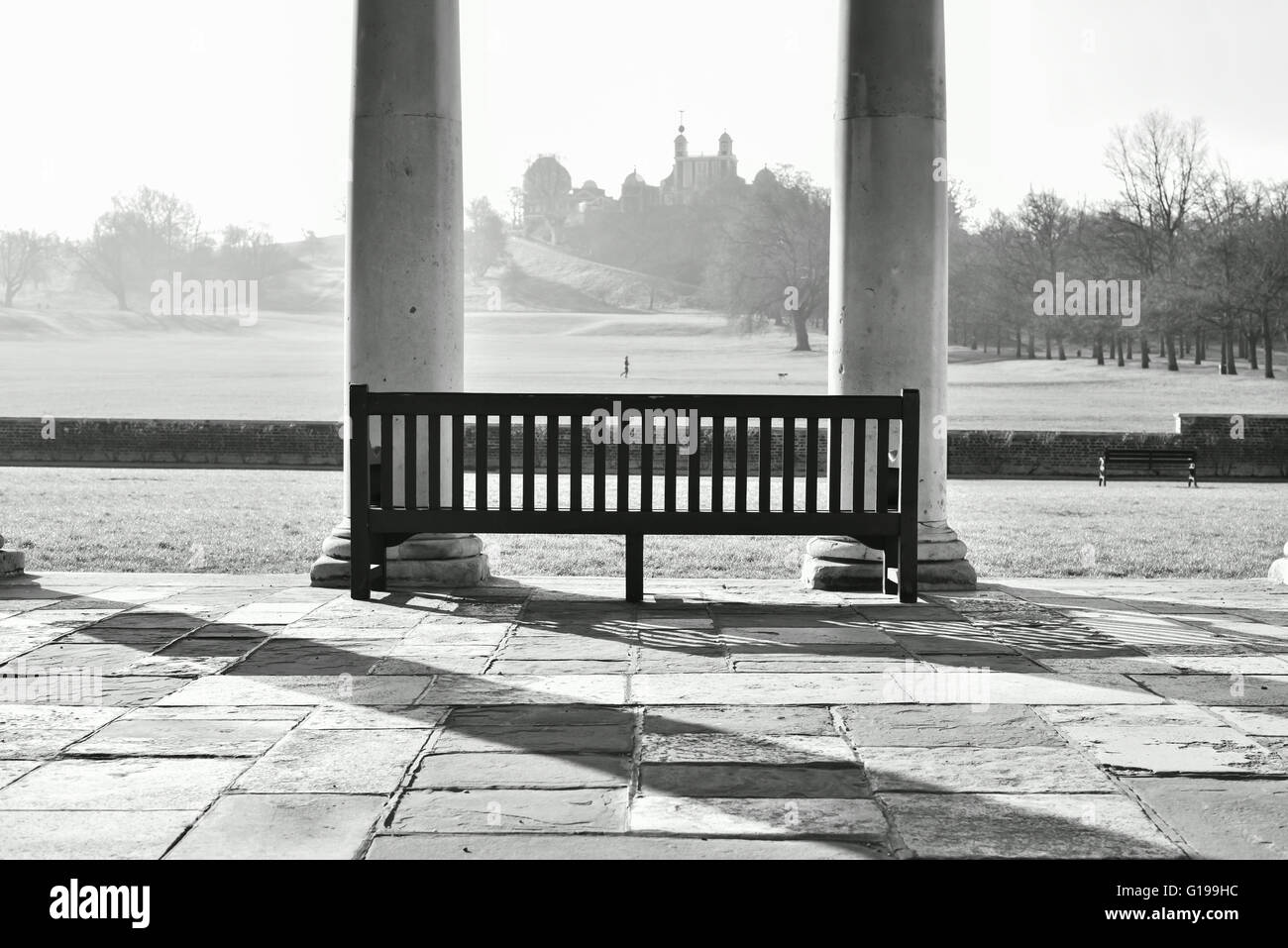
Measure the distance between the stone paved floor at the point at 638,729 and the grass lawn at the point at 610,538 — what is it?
10.3ft

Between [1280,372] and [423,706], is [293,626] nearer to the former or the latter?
[423,706]

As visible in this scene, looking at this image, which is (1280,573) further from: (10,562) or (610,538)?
(10,562)

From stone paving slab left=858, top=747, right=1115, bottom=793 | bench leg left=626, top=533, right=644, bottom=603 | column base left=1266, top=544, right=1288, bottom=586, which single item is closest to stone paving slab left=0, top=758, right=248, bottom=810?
stone paving slab left=858, top=747, right=1115, bottom=793

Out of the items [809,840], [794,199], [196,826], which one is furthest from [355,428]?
[794,199]

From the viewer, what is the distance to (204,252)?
242 ft

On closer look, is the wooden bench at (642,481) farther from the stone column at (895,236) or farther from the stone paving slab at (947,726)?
the stone paving slab at (947,726)

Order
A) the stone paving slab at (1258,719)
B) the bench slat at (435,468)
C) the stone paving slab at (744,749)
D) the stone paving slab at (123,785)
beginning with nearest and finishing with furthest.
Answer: the stone paving slab at (123,785)
the stone paving slab at (744,749)
the stone paving slab at (1258,719)
the bench slat at (435,468)

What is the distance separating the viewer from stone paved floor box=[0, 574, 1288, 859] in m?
2.91

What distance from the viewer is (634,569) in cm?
638

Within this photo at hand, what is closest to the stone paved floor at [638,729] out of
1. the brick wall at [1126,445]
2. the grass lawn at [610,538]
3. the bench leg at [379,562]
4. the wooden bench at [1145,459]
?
the bench leg at [379,562]

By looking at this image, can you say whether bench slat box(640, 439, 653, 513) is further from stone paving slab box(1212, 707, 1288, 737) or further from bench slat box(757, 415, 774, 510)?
stone paving slab box(1212, 707, 1288, 737)

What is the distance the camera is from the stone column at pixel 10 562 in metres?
7.17

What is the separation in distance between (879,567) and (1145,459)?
63.1ft

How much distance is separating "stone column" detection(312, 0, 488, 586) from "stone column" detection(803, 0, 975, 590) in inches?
79.1
